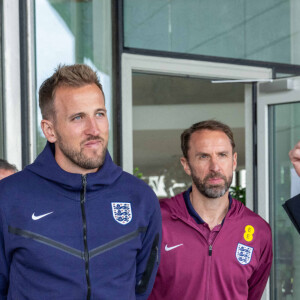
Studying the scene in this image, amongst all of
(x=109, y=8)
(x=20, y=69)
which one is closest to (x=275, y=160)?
(x=109, y=8)

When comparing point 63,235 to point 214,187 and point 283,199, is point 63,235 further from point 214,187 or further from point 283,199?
point 283,199

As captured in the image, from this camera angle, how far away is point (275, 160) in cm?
439

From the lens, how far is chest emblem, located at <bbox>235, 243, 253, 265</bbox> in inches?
105

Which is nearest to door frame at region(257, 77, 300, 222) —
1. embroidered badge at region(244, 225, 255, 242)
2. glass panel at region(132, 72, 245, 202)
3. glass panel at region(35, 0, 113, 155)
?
glass panel at region(35, 0, 113, 155)

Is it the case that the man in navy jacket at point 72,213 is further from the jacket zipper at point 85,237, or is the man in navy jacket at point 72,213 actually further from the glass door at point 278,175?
the glass door at point 278,175

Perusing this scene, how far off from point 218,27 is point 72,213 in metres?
2.99

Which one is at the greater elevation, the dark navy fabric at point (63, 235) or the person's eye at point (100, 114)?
the person's eye at point (100, 114)

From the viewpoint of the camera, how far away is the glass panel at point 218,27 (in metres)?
4.54

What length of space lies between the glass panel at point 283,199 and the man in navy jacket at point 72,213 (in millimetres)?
2460

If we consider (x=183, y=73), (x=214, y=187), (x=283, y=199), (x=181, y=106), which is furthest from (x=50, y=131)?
(x=181, y=106)

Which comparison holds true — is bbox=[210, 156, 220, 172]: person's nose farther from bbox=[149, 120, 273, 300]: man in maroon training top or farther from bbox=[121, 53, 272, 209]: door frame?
bbox=[121, 53, 272, 209]: door frame

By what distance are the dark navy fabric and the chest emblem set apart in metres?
0.76

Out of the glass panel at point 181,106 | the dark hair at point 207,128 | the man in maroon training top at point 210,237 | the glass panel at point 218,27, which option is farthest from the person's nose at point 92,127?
the glass panel at point 181,106

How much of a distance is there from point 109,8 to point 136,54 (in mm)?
424
